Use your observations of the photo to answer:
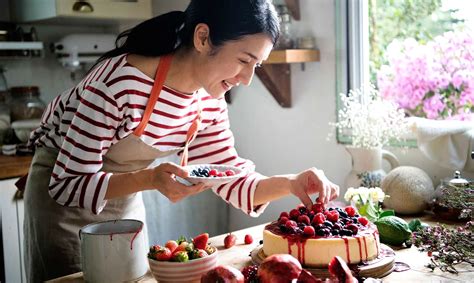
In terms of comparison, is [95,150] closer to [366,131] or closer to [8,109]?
[366,131]

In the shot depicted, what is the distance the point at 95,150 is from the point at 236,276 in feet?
1.64

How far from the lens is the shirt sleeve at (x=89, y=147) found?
4.89 ft

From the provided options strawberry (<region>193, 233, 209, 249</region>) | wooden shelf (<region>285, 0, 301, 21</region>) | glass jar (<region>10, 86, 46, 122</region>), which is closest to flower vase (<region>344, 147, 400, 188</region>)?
wooden shelf (<region>285, 0, 301, 21</region>)

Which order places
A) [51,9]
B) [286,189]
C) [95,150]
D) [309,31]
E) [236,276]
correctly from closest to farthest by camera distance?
[236,276] → [95,150] → [286,189] → [309,31] → [51,9]

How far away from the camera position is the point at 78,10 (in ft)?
9.01

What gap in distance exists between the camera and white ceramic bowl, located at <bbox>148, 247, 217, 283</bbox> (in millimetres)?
1343

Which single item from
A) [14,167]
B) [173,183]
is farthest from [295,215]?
[14,167]

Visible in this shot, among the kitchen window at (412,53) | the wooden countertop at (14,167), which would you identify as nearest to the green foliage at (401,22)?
the kitchen window at (412,53)

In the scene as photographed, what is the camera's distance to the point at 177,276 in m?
1.35

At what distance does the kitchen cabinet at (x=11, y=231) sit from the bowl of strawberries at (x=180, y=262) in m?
1.26

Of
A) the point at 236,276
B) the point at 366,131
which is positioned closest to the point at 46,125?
the point at 236,276

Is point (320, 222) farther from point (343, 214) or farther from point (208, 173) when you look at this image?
point (208, 173)

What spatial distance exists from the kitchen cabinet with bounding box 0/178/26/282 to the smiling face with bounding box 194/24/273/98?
125 centimetres

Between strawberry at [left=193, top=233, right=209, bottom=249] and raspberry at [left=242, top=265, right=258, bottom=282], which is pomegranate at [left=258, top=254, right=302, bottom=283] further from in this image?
strawberry at [left=193, top=233, right=209, bottom=249]
